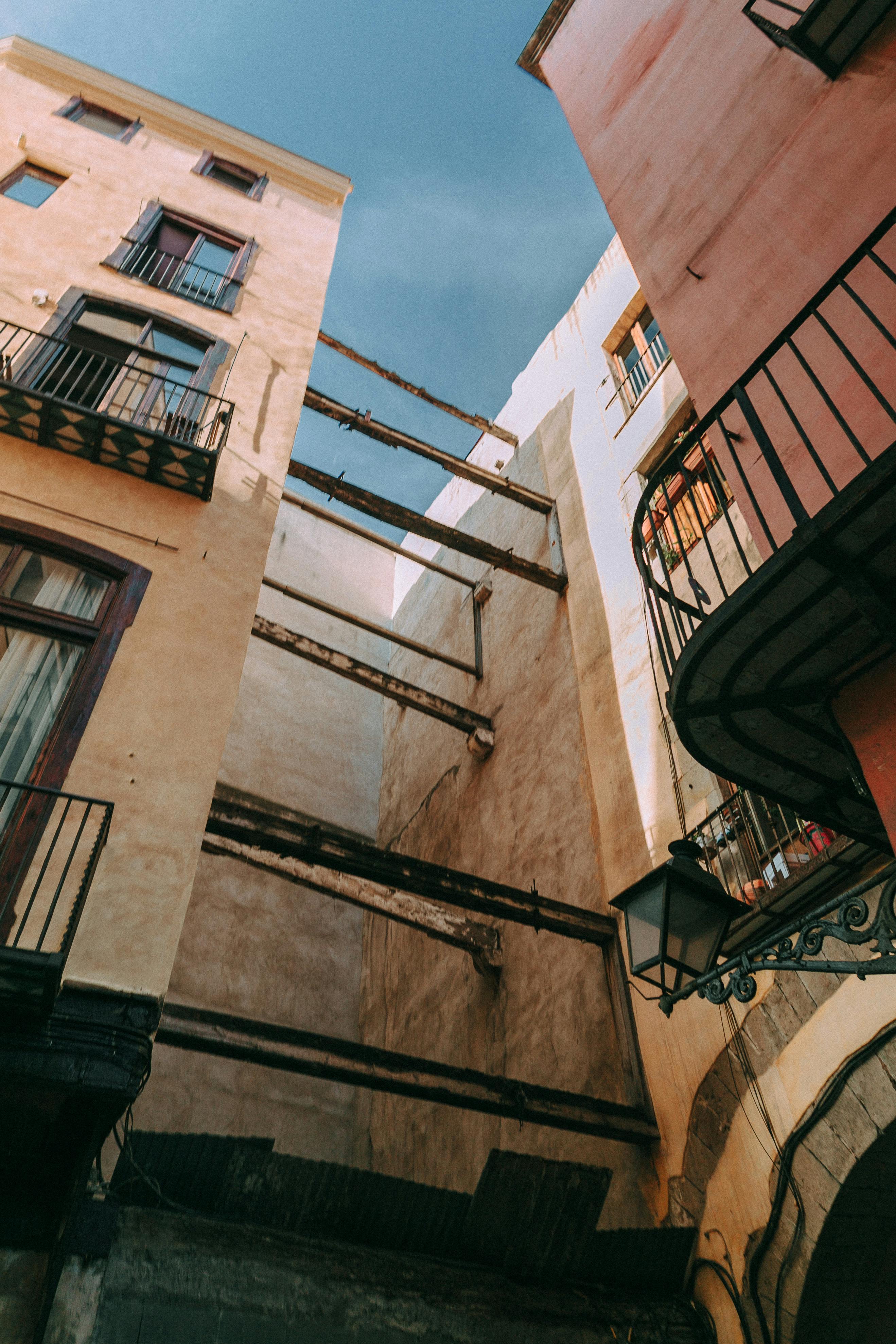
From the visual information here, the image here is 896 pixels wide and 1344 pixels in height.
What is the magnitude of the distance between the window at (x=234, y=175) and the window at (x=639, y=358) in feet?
19.5

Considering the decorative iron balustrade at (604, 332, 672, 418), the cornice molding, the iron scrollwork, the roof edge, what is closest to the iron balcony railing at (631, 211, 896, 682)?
the iron scrollwork

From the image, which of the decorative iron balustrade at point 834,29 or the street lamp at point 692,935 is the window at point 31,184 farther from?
the street lamp at point 692,935

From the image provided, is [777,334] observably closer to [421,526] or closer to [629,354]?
[421,526]

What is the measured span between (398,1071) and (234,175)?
12969mm

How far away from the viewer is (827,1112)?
15.8 ft

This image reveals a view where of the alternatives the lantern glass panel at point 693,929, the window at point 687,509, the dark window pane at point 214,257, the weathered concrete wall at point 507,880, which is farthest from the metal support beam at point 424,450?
the lantern glass panel at point 693,929

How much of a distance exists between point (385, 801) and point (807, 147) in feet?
36.7

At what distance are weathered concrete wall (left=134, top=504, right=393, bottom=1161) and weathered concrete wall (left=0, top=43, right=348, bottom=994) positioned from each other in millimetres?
3890

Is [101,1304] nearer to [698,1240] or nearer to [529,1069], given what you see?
[698,1240]

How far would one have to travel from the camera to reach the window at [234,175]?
12398mm

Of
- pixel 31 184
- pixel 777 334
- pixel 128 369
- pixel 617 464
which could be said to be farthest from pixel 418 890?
pixel 31 184

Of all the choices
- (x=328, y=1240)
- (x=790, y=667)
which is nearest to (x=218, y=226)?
(x=790, y=667)

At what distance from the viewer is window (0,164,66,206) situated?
380 inches

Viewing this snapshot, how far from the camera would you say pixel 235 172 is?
1275 cm
